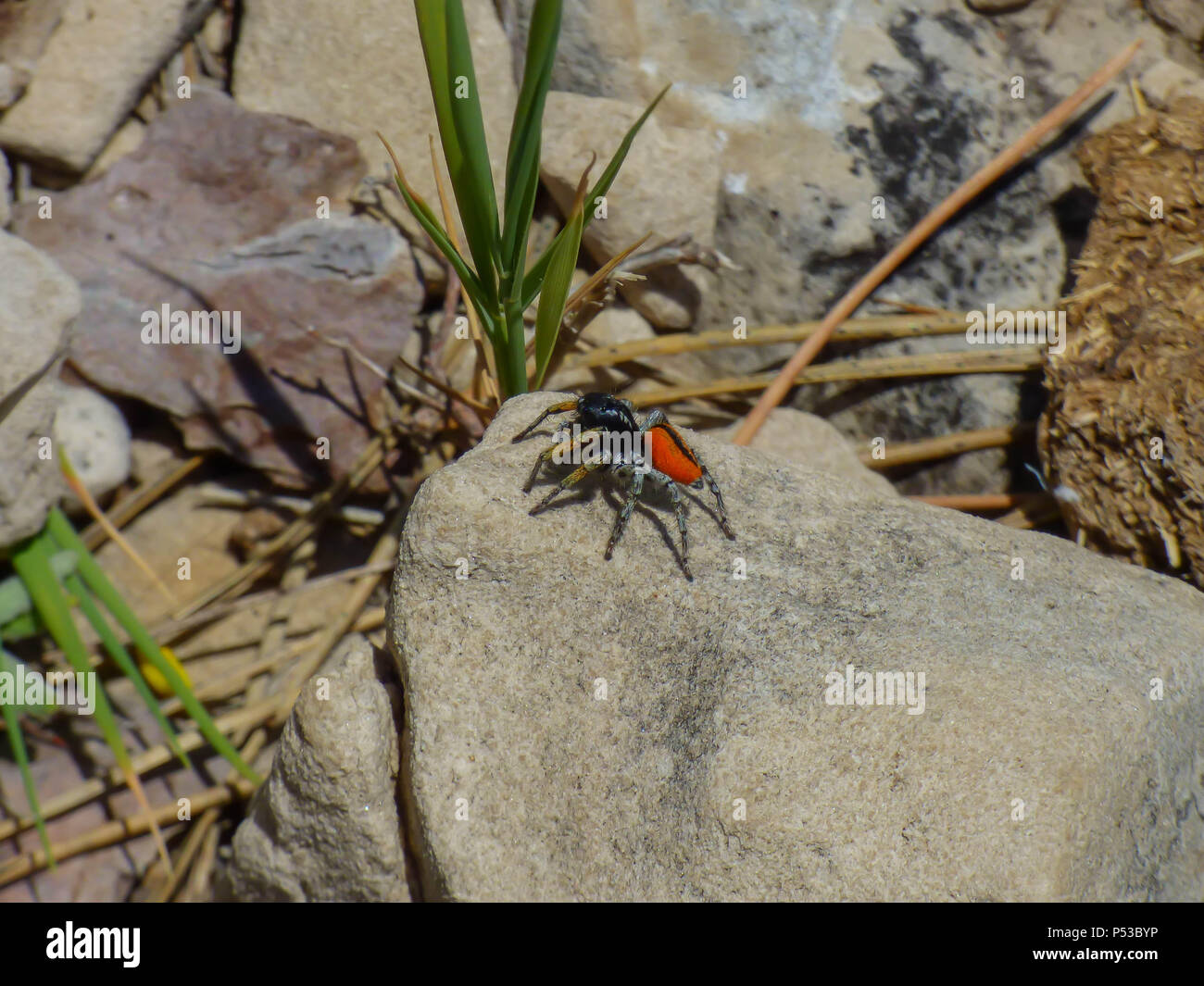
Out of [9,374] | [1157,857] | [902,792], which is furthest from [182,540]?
[1157,857]

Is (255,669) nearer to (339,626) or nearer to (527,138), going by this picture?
(339,626)

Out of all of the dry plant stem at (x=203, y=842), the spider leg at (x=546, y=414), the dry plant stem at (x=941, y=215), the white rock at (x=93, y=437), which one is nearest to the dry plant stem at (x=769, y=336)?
the dry plant stem at (x=941, y=215)

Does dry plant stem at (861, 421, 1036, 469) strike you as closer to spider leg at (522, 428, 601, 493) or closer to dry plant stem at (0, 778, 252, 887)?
spider leg at (522, 428, 601, 493)

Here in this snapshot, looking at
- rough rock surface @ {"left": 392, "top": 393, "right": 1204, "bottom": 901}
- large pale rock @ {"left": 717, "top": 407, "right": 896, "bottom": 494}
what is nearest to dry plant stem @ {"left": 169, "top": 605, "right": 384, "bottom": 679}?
rough rock surface @ {"left": 392, "top": 393, "right": 1204, "bottom": 901}

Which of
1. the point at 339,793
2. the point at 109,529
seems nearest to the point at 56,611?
the point at 109,529

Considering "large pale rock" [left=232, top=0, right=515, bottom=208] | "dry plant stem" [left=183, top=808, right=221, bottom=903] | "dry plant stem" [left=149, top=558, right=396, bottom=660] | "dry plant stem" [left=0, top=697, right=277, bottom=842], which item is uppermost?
"large pale rock" [left=232, top=0, right=515, bottom=208]

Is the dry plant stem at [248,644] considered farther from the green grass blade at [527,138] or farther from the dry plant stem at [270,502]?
the green grass blade at [527,138]

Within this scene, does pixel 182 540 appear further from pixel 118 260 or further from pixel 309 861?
pixel 309 861
